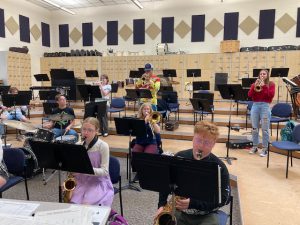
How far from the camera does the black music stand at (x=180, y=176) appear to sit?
1985 mm

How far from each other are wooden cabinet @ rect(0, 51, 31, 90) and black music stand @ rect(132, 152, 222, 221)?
1305 centimetres

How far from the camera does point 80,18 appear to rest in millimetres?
16547

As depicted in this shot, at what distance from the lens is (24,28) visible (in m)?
14.8

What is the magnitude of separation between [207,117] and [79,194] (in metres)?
7.24

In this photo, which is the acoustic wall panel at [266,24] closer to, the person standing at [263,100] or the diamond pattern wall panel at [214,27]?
the diamond pattern wall panel at [214,27]

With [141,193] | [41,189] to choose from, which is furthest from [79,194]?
[41,189]

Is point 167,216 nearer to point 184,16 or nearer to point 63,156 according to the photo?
point 63,156

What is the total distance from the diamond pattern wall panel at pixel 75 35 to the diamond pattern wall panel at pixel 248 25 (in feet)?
31.5

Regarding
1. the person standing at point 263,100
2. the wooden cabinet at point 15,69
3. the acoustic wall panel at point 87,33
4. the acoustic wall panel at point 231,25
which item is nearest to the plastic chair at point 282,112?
the person standing at point 263,100

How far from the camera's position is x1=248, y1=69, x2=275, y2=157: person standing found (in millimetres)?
5699

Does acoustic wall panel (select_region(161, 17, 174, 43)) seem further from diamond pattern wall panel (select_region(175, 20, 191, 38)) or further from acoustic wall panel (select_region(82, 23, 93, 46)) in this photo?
acoustic wall panel (select_region(82, 23, 93, 46))

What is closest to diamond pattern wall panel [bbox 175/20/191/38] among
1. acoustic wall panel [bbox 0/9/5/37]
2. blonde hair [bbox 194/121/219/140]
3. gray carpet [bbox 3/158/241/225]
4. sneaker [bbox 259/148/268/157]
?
acoustic wall panel [bbox 0/9/5/37]

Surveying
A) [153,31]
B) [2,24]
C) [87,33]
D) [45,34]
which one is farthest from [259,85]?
[45,34]

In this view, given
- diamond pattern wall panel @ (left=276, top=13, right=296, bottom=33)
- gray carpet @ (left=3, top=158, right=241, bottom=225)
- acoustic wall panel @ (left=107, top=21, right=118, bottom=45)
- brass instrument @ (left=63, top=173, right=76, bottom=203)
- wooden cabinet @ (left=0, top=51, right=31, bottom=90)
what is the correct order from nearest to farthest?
brass instrument @ (left=63, top=173, right=76, bottom=203)
gray carpet @ (left=3, top=158, right=241, bottom=225)
wooden cabinet @ (left=0, top=51, right=31, bottom=90)
diamond pattern wall panel @ (left=276, top=13, right=296, bottom=33)
acoustic wall panel @ (left=107, top=21, right=118, bottom=45)
